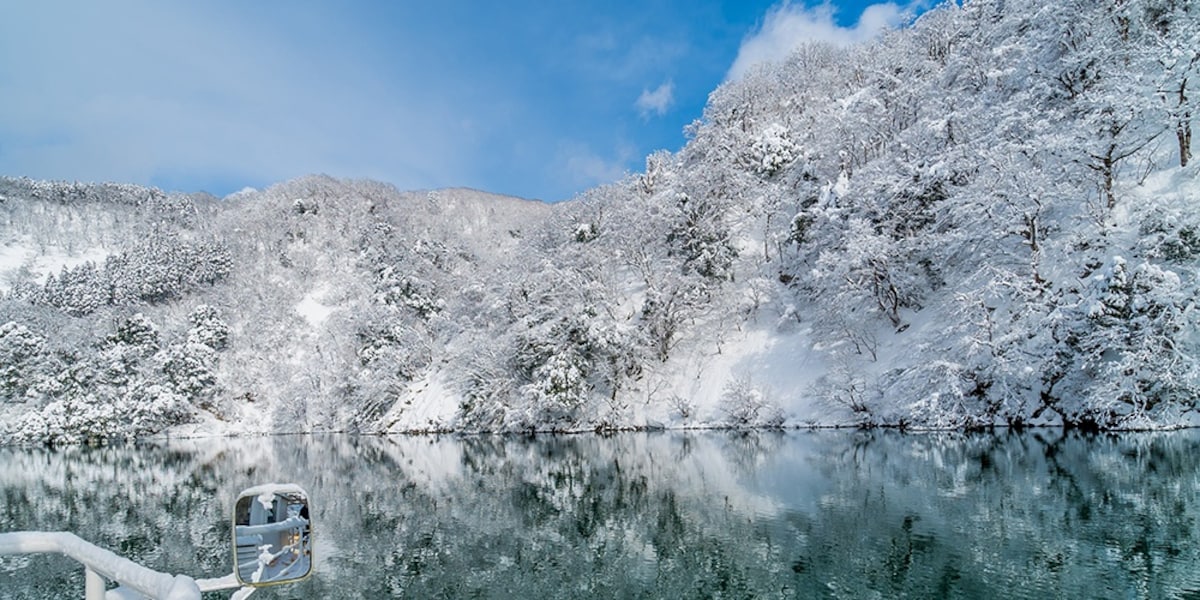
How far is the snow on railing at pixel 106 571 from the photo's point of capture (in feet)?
7.13

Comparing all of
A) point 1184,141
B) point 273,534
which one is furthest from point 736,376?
point 273,534

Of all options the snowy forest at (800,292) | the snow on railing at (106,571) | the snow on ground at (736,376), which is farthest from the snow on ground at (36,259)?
the snow on railing at (106,571)

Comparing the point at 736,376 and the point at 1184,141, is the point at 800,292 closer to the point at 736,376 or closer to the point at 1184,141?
the point at 736,376

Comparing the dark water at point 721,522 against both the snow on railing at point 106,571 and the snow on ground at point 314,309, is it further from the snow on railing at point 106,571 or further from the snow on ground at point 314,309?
the snow on ground at point 314,309

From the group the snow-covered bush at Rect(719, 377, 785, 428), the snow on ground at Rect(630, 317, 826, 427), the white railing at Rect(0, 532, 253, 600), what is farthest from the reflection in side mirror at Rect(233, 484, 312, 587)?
the snow-covered bush at Rect(719, 377, 785, 428)

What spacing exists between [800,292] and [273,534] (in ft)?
145

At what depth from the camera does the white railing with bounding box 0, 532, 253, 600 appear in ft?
7.13

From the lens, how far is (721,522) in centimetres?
1441

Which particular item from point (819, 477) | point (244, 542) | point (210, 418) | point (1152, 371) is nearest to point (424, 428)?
point (210, 418)

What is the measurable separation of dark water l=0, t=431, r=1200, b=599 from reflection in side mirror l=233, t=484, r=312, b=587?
8124mm

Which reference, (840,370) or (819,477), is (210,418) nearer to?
(840,370)

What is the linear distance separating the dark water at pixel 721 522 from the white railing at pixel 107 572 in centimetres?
882

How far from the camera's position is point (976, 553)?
36.3ft

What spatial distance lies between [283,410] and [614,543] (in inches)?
2270
